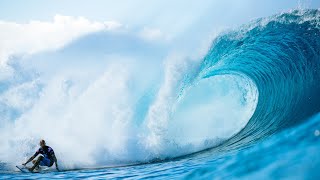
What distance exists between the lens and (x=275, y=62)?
38.8 ft

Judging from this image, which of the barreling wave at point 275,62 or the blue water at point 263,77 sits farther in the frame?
the barreling wave at point 275,62

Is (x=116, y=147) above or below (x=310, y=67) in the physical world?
below

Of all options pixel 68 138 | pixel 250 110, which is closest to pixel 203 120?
pixel 250 110

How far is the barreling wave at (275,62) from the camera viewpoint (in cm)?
970

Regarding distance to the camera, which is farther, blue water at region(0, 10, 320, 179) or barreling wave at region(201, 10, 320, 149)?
barreling wave at region(201, 10, 320, 149)

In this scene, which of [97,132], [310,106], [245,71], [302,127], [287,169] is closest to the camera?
[287,169]

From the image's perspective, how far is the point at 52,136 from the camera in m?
14.7

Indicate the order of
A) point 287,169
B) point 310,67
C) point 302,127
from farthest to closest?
point 310,67 < point 302,127 < point 287,169

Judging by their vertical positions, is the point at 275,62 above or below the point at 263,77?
above

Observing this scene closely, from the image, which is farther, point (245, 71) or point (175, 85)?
point (245, 71)

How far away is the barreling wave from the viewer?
970 cm

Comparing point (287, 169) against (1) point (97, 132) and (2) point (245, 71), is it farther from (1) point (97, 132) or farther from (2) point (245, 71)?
(1) point (97, 132)

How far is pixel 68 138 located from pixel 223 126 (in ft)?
24.9

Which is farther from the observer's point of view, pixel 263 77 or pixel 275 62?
pixel 263 77
